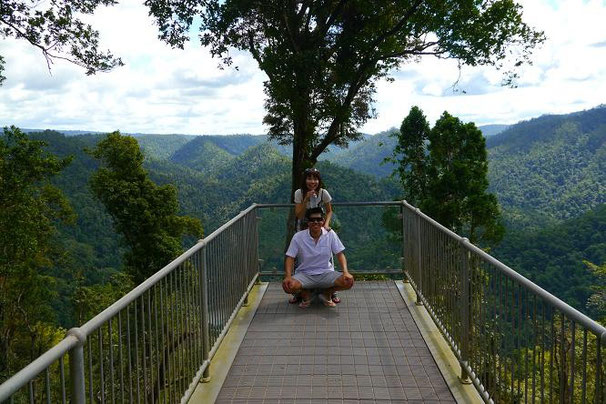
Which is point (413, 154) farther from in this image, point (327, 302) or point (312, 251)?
point (312, 251)

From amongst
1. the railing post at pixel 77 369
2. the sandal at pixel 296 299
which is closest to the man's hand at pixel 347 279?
the sandal at pixel 296 299

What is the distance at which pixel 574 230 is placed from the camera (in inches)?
2301

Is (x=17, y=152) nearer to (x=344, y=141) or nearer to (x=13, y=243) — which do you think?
(x=13, y=243)

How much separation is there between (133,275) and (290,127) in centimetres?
1544

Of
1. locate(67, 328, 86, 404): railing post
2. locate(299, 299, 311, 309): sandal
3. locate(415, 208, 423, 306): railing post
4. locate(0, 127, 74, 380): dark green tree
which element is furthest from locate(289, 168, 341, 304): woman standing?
locate(0, 127, 74, 380): dark green tree

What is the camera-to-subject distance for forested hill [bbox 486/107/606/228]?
10406 centimetres

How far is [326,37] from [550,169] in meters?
128

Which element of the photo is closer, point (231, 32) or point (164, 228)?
point (231, 32)

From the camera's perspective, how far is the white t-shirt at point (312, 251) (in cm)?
669

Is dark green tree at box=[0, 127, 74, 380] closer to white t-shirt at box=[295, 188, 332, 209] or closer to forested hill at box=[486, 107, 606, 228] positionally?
white t-shirt at box=[295, 188, 332, 209]

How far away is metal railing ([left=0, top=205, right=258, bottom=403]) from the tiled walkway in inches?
14.7

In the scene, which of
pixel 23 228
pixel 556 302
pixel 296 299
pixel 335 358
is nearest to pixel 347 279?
pixel 296 299

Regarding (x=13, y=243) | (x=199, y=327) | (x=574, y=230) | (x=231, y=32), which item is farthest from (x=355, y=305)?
(x=574, y=230)

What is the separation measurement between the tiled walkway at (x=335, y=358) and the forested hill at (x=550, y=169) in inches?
3277
